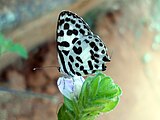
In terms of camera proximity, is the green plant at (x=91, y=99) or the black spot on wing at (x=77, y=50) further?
the black spot on wing at (x=77, y=50)

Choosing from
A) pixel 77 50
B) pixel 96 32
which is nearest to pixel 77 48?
pixel 77 50

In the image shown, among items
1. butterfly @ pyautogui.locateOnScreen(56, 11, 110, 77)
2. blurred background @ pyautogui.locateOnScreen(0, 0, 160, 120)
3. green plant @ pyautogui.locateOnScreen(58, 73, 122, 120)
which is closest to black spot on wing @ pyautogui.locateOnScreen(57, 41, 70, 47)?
butterfly @ pyautogui.locateOnScreen(56, 11, 110, 77)

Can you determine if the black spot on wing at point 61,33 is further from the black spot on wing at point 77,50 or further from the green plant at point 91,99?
the green plant at point 91,99

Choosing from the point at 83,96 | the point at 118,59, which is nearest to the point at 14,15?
the point at 118,59

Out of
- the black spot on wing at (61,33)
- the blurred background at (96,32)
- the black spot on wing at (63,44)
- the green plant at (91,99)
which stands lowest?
the green plant at (91,99)

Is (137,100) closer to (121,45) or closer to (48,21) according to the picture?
(121,45)

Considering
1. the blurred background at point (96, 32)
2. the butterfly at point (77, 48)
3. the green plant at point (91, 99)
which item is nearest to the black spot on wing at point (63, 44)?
the butterfly at point (77, 48)
